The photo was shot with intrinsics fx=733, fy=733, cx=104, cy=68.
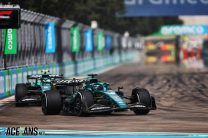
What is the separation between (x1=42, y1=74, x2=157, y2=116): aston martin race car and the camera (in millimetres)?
16438

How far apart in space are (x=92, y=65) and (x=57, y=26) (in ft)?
49.1

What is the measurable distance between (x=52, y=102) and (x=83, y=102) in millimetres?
848

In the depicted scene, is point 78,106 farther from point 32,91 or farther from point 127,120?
point 32,91

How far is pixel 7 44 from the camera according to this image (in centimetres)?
2681

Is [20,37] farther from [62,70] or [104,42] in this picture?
[104,42]

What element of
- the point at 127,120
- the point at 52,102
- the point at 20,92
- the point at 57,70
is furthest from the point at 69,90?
the point at 57,70

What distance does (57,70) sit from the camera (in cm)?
3859

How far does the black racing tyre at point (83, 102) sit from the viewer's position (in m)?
16.4

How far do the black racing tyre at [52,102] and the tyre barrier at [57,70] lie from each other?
7.18 m

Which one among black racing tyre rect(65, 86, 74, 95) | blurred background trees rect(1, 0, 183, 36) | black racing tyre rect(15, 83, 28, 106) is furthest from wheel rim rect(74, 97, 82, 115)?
blurred background trees rect(1, 0, 183, 36)

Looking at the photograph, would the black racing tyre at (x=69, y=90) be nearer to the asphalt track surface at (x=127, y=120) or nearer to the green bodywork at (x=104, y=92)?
the asphalt track surface at (x=127, y=120)

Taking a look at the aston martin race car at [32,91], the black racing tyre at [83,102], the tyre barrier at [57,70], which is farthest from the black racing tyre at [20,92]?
the black racing tyre at [83,102]

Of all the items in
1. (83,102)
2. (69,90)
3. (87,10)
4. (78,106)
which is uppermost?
(87,10)

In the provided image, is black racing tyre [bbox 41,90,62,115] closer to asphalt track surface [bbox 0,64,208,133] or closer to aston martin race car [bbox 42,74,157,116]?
aston martin race car [bbox 42,74,157,116]
